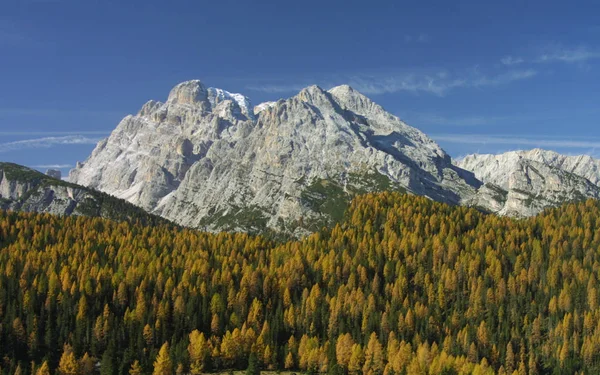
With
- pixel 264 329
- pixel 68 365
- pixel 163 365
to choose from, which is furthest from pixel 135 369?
pixel 264 329

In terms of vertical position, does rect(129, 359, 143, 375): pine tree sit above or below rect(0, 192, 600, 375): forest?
below

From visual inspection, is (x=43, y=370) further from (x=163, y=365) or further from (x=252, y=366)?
(x=252, y=366)

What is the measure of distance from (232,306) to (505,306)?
9540cm

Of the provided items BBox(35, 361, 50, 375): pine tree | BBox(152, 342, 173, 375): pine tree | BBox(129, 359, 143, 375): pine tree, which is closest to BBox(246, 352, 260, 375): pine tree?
BBox(152, 342, 173, 375): pine tree

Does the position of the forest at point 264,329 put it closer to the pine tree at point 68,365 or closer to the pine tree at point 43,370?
the pine tree at point 68,365

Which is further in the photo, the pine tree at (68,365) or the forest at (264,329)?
the forest at (264,329)

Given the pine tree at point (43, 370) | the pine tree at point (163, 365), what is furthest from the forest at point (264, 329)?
the pine tree at point (43, 370)

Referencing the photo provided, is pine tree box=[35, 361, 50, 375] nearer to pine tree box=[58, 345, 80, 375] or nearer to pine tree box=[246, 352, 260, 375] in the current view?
pine tree box=[58, 345, 80, 375]

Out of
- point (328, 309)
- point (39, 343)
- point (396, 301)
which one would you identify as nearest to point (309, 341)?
point (328, 309)

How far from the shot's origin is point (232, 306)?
188000 millimetres

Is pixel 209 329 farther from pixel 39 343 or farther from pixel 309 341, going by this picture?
pixel 39 343

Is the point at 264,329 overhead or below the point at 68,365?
overhead

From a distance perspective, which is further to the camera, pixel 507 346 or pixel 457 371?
pixel 507 346

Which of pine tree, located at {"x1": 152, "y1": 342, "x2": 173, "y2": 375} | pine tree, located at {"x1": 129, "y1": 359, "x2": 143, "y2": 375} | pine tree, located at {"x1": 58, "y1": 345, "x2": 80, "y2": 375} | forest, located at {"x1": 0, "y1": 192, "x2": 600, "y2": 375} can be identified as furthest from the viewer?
forest, located at {"x1": 0, "y1": 192, "x2": 600, "y2": 375}
